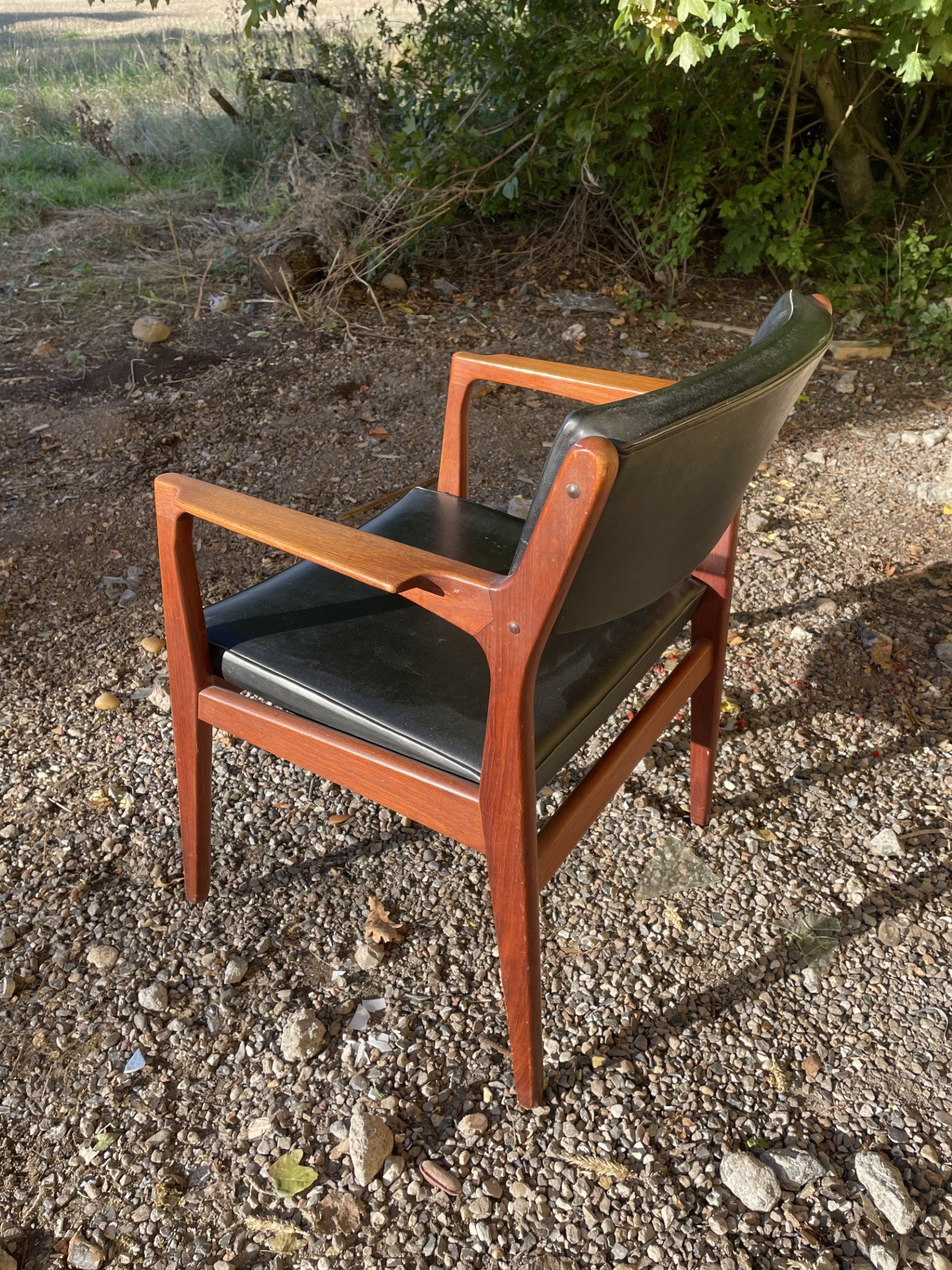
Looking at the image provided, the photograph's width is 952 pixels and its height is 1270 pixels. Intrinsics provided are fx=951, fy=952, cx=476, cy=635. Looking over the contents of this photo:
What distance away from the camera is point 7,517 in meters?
3.05

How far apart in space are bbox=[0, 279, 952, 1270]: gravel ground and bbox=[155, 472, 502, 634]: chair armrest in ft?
2.68

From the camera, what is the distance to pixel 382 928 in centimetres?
178

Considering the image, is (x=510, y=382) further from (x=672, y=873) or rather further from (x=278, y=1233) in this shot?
(x=278, y=1233)

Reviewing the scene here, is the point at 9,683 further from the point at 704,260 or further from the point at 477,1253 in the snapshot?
the point at 704,260

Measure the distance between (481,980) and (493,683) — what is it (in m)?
0.77

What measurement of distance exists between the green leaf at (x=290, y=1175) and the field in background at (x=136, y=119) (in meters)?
4.90

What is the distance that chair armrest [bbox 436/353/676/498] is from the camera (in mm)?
1701

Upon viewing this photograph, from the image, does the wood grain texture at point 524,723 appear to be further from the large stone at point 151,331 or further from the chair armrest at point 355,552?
the large stone at point 151,331

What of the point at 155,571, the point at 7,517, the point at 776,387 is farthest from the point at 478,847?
the point at 7,517

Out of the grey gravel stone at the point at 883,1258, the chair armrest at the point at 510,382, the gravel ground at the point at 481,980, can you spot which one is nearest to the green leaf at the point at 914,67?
the gravel ground at the point at 481,980

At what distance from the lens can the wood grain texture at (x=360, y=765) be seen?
51.1 inches

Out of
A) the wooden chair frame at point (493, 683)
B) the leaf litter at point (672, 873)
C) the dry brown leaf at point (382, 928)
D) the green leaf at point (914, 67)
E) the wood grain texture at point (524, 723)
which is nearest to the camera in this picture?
the wood grain texture at point (524, 723)

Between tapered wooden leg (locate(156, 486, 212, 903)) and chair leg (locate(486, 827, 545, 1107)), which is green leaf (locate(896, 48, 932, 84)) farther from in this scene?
chair leg (locate(486, 827, 545, 1107))

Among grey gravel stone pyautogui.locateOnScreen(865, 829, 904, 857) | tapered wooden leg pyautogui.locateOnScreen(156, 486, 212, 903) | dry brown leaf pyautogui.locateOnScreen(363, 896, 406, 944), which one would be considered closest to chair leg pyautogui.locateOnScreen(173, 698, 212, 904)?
tapered wooden leg pyautogui.locateOnScreen(156, 486, 212, 903)
